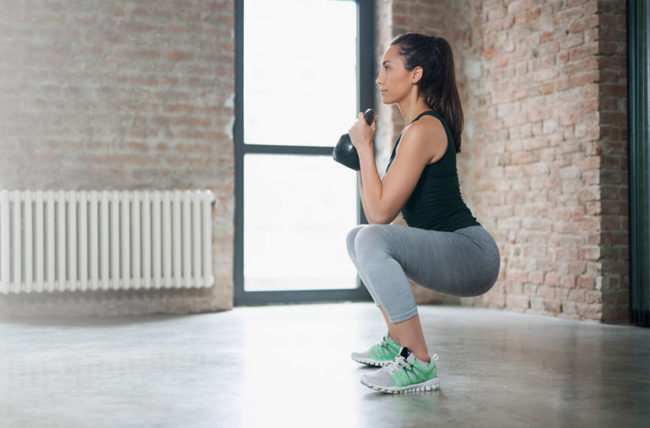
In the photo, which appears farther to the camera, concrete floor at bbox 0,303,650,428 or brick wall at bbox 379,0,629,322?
brick wall at bbox 379,0,629,322

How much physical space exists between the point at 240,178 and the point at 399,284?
298 cm

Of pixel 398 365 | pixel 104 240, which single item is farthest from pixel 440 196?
pixel 104 240

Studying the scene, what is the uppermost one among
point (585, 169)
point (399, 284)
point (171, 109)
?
point (171, 109)

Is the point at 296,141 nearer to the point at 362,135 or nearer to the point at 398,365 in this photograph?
the point at 362,135

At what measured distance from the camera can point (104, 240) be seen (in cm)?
437

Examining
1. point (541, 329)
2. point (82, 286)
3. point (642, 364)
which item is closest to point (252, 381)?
point (642, 364)

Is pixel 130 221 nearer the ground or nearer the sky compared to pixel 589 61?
nearer the ground

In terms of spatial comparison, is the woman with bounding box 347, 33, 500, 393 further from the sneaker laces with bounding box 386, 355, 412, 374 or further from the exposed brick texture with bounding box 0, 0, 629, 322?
the exposed brick texture with bounding box 0, 0, 629, 322

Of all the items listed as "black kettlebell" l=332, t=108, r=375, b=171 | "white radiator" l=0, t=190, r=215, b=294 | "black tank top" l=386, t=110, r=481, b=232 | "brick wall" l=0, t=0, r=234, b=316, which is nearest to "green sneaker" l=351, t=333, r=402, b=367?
"black tank top" l=386, t=110, r=481, b=232

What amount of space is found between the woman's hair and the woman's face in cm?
2

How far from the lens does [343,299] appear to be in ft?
17.4

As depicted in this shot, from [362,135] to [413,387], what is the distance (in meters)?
0.83

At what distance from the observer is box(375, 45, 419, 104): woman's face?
2480mm

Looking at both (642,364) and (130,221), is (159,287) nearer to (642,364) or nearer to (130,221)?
(130,221)
